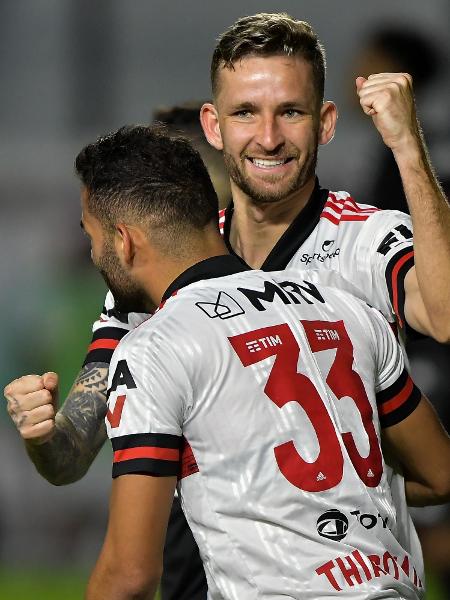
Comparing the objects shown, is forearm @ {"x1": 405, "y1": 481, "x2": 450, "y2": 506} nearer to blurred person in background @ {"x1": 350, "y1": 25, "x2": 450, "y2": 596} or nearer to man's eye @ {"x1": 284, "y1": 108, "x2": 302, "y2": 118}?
man's eye @ {"x1": 284, "y1": 108, "x2": 302, "y2": 118}

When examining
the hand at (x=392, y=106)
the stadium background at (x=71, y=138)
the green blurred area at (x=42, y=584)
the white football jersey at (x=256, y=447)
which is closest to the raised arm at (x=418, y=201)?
the hand at (x=392, y=106)

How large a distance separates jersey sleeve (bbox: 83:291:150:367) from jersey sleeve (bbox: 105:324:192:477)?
2.66ft

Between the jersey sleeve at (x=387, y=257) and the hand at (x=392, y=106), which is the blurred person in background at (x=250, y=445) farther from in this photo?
the hand at (x=392, y=106)

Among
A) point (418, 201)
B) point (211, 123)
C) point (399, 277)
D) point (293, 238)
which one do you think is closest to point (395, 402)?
point (399, 277)

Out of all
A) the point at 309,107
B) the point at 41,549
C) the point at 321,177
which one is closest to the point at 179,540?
the point at 309,107

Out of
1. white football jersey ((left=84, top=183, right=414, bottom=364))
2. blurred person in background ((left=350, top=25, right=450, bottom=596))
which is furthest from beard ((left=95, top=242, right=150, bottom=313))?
blurred person in background ((left=350, top=25, right=450, bottom=596))

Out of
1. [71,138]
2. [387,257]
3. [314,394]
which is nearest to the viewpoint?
[314,394]

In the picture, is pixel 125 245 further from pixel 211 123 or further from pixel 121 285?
pixel 211 123

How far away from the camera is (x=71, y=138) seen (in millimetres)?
6395

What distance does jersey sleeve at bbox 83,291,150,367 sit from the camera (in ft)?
9.38

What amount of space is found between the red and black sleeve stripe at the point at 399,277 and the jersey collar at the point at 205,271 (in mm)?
460

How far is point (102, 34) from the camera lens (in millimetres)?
6156

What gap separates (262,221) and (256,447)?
0.90 m

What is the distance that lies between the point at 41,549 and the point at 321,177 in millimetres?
2395
